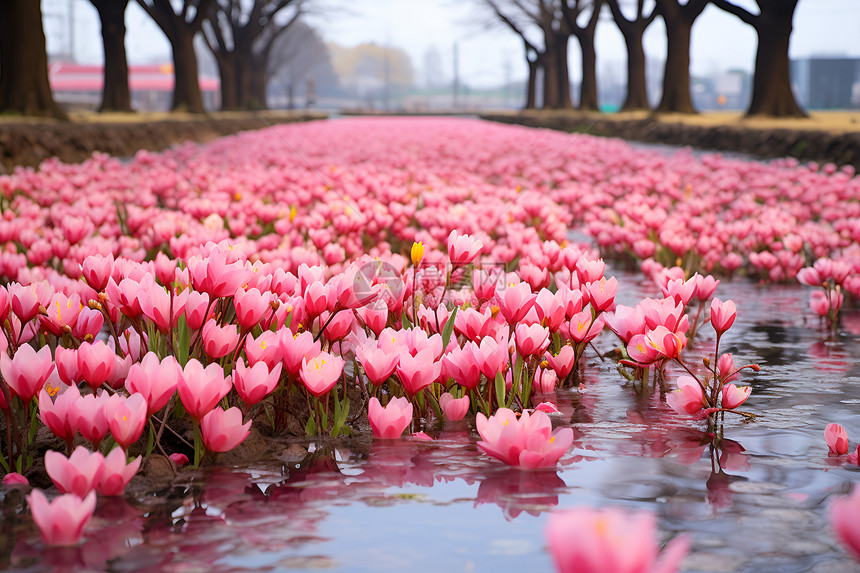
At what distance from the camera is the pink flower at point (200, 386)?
1.89 metres

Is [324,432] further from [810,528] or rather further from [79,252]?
[79,252]

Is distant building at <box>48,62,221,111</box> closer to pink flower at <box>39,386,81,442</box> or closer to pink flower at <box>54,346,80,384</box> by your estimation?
pink flower at <box>54,346,80,384</box>

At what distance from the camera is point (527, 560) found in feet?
5.12

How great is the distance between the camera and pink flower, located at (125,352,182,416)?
1.88m

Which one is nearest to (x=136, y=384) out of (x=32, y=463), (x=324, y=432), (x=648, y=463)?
(x=32, y=463)

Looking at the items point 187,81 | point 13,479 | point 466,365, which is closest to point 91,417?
point 13,479

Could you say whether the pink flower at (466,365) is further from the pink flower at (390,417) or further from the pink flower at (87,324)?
the pink flower at (87,324)

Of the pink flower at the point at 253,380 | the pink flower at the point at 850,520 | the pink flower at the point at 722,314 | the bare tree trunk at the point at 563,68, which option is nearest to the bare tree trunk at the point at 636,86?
the bare tree trunk at the point at 563,68

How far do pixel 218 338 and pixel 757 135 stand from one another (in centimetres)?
1534

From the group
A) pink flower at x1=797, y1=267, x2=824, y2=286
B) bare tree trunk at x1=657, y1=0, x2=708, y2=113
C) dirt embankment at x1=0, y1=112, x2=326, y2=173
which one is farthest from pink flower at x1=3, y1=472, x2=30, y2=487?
bare tree trunk at x1=657, y1=0, x2=708, y2=113

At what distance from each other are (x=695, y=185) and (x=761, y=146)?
725 cm

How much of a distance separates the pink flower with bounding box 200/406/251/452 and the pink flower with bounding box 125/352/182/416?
4.2 inches

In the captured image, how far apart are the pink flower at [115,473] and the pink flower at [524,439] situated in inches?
28.2

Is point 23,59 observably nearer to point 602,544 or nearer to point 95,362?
point 95,362
